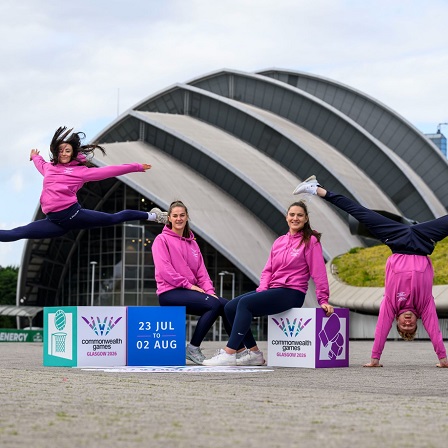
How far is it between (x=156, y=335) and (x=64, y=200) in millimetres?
1973

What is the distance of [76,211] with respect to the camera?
11984 mm

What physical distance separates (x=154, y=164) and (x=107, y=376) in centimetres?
4338

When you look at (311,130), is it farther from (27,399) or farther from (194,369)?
(27,399)

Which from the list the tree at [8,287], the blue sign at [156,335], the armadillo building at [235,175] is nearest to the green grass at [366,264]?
the armadillo building at [235,175]

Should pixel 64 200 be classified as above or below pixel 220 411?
above

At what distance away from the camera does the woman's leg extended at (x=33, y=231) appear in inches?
471

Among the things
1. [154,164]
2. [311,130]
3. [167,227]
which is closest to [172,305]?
[167,227]

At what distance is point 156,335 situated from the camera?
12172 millimetres

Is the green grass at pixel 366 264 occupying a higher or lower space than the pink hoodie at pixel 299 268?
higher

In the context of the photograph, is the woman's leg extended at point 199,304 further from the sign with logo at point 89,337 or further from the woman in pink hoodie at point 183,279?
the sign with logo at point 89,337

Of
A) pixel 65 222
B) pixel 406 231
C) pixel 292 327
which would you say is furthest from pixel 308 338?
pixel 65 222

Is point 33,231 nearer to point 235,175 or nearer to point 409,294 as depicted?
point 409,294

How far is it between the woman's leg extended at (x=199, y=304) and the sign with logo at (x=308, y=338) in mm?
692

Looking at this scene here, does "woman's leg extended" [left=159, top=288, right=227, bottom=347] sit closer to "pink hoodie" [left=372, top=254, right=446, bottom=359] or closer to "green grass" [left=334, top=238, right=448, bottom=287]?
"pink hoodie" [left=372, top=254, right=446, bottom=359]
